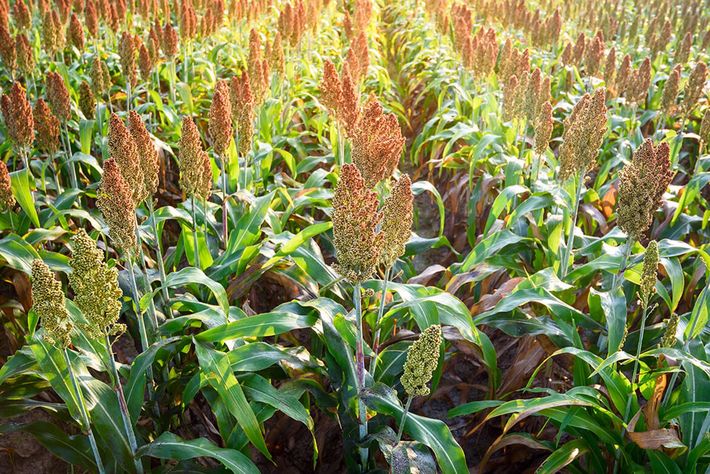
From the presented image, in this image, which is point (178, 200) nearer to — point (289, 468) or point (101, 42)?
point (289, 468)

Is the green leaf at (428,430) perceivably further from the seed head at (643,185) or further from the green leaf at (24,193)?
the green leaf at (24,193)

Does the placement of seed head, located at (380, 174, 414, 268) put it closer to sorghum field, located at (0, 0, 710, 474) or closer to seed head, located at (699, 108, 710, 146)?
sorghum field, located at (0, 0, 710, 474)

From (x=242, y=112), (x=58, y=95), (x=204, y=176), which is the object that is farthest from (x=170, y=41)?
(x=204, y=176)

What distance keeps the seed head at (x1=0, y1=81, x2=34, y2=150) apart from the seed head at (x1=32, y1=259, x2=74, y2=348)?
2.03 metres

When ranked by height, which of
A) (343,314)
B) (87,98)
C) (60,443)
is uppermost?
(87,98)

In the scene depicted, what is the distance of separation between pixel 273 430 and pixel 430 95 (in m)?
6.33

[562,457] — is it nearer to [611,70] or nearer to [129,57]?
[129,57]

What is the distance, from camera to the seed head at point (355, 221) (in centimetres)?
195

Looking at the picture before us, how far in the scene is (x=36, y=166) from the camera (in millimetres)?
4641

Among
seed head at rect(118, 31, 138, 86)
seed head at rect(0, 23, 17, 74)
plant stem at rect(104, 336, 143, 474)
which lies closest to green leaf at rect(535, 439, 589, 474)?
plant stem at rect(104, 336, 143, 474)

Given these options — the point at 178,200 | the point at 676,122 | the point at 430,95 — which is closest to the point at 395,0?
the point at 430,95

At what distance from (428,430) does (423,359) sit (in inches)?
22.2

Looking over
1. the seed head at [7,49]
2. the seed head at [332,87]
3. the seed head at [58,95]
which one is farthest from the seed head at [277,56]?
the seed head at [7,49]

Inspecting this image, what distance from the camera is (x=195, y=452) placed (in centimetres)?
228
